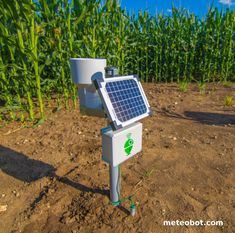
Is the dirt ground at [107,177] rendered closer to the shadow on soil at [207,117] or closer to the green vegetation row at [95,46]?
the shadow on soil at [207,117]

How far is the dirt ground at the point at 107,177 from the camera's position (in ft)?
5.81

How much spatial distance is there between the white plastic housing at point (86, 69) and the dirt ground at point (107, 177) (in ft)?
3.72

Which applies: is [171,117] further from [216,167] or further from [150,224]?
[150,224]

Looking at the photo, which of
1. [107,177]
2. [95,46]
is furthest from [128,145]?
[95,46]

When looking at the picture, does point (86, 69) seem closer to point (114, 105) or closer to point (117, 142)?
point (114, 105)

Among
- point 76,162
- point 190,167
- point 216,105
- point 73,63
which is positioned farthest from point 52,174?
point 216,105

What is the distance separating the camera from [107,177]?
2312 millimetres

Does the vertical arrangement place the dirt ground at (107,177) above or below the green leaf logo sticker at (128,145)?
below

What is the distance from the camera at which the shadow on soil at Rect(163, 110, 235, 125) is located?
3666 mm

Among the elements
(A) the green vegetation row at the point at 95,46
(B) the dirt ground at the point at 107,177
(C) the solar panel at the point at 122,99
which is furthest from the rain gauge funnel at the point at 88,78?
(A) the green vegetation row at the point at 95,46

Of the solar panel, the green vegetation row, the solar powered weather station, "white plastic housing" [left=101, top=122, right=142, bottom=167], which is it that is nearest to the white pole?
the solar powered weather station

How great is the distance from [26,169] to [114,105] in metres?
1.70

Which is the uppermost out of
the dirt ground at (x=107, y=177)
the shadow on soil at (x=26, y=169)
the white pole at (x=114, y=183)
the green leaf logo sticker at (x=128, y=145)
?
the green leaf logo sticker at (x=128, y=145)

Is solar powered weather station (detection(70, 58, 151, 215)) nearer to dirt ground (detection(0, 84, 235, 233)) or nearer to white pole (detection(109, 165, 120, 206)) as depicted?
white pole (detection(109, 165, 120, 206))
